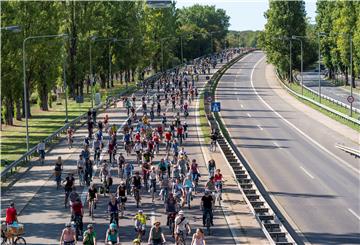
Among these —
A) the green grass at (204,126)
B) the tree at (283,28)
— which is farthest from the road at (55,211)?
the tree at (283,28)

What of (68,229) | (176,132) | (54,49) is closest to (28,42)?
(54,49)

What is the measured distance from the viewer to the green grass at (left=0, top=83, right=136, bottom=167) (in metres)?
47.6

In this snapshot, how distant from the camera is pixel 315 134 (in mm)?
55938

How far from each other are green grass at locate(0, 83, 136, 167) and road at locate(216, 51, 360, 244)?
13600mm

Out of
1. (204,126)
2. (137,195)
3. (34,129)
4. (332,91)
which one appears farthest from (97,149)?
(332,91)

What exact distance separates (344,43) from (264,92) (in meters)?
11.7

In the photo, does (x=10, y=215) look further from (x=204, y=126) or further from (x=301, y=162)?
(x=204, y=126)

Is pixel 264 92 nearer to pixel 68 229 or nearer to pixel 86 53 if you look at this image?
pixel 86 53

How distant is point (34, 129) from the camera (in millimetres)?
60156

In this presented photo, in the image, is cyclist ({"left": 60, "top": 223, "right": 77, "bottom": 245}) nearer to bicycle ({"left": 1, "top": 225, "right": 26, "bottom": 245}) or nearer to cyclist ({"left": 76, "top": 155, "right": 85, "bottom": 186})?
bicycle ({"left": 1, "top": 225, "right": 26, "bottom": 245})

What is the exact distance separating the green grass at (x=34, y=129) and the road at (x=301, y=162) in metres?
13.6

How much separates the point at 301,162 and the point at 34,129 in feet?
81.9

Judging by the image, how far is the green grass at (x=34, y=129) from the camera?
4760 cm

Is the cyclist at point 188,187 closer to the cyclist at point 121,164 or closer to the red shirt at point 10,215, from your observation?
the cyclist at point 121,164
